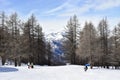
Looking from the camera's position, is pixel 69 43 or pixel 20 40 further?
pixel 69 43

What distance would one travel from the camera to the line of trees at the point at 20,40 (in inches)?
2603

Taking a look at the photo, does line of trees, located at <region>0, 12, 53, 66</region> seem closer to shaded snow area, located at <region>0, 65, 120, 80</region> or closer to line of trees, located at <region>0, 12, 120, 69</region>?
line of trees, located at <region>0, 12, 120, 69</region>

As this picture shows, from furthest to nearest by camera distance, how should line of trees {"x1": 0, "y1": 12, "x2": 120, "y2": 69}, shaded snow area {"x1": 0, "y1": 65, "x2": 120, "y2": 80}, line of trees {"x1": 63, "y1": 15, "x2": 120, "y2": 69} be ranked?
line of trees {"x1": 63, "y1": 15, "x2": 120, "y2": 69}
line of trees {"x1": 0, "y1": 12, "x2": 120, "y2": 69}
shaded snow area {"x1": 0, "y1": 65, "x2": 120, "y2": 80}

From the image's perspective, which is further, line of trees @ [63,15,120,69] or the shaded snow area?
line of trees @ [63,15,120,69]

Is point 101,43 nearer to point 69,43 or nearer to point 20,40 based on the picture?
point 69,43

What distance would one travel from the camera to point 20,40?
66938mm

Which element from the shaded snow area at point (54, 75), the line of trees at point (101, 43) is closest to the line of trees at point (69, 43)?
the line of trees at point (101, 43)

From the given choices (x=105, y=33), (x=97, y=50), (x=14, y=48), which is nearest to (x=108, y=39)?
(x=105, y=33)

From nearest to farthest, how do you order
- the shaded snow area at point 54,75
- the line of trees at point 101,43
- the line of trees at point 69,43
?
the shaded snow area at point 54,75 → the line of trees at point 69,43 → the line of trees at point 101,43

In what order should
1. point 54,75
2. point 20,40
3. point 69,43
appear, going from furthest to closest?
point 69,43 < point 20,40 < point 54,75

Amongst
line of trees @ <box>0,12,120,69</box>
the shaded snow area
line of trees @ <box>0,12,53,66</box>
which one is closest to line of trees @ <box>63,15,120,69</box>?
line of trees @ <box>0,12,120,69</box>

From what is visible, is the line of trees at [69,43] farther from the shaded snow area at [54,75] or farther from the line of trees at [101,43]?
the shaded snow area at [54,75]

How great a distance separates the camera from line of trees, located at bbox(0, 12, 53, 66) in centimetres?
6612

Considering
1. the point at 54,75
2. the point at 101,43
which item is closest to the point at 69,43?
the point at 101,43
